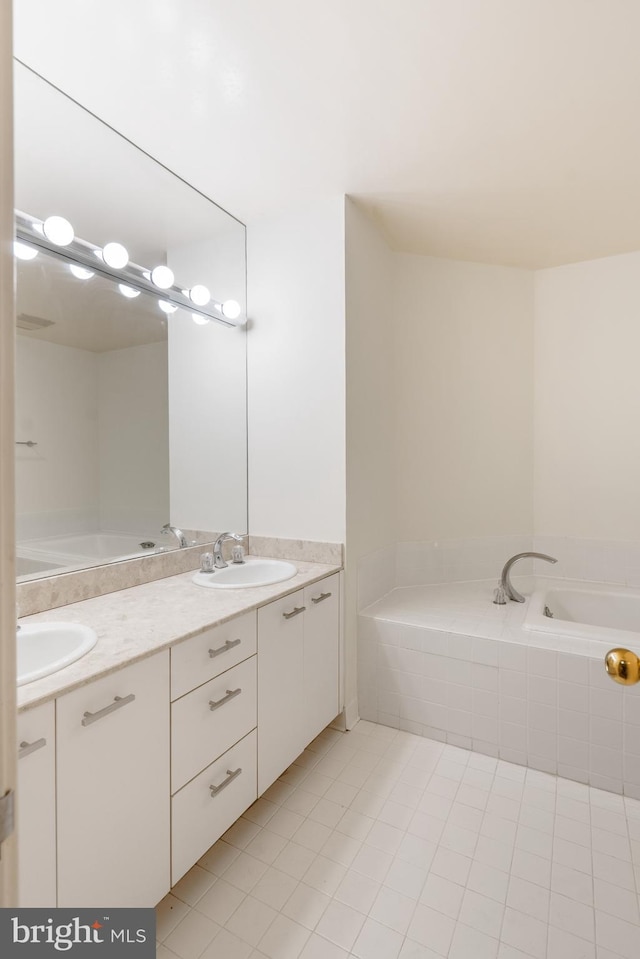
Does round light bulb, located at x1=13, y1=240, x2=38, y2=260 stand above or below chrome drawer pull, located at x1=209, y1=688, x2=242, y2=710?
above

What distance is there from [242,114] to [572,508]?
270 centimetres

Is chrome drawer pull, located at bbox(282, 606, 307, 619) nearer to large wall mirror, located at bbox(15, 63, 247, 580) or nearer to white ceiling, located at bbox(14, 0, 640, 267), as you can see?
large wall mirror, located at bbox(15, 63, 247, 580)

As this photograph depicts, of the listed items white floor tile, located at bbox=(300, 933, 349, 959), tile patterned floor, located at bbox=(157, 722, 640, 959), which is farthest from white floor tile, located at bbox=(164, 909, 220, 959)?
white floor tile, located at bbox=(300, 933, 349, 959)

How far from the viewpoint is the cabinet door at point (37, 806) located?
911 mm

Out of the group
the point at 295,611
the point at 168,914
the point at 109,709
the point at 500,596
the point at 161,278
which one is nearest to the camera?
the point at 109,709

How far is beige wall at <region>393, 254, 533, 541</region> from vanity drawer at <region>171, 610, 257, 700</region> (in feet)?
5.00

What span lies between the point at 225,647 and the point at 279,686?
0.38m

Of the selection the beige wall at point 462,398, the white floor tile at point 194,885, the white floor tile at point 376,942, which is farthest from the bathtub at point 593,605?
the white floor tile at point 194,885

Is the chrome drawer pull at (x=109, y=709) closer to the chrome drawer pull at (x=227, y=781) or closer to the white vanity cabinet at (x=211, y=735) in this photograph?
the white vanity cabinet at (x=211, y=735)

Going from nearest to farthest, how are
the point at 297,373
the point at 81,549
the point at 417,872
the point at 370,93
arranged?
the point at 417,872 → the point at 370,93 → the point at 81,549 → the point at 297,373

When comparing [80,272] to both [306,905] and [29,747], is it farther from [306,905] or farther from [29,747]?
[306,905]

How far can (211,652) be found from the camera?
1.41 meters

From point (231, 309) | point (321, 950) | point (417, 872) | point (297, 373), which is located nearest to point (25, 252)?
point (231, 309)

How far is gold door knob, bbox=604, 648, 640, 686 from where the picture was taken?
75 cm
